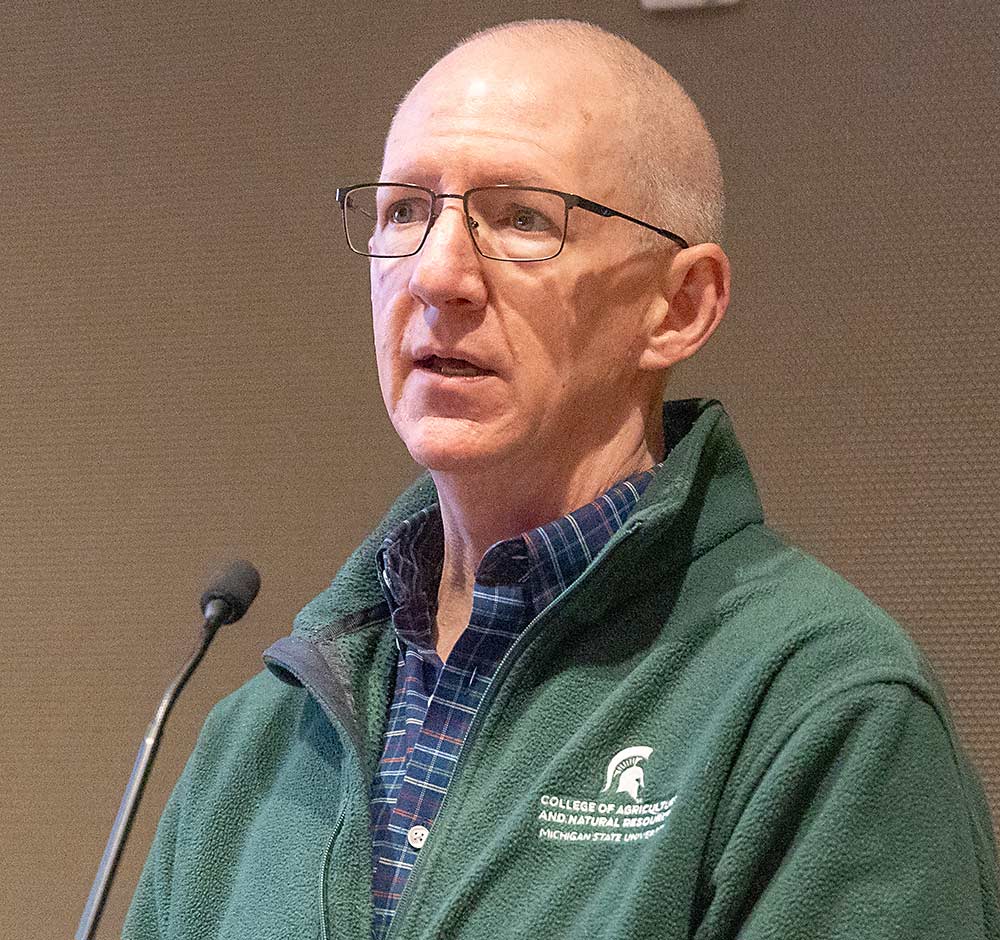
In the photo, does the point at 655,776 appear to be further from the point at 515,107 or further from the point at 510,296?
the point at 515,107

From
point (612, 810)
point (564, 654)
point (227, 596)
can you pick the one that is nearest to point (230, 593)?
point (227, 596)

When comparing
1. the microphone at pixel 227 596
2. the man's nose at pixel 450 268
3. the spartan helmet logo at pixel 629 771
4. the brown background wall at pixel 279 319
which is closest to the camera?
the spartan helmet logo at pixel 629 771

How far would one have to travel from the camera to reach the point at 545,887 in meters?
0.99

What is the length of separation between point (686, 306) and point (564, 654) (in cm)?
35

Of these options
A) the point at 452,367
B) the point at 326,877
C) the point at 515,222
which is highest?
the point at 515,222

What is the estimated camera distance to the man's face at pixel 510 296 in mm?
1146

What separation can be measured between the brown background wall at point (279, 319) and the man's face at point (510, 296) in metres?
0.51

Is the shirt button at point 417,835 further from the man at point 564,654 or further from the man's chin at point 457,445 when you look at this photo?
the man's chin at point 457,445

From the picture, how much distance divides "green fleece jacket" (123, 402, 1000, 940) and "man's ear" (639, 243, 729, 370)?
0.06 metres

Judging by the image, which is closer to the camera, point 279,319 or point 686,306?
point 686,306

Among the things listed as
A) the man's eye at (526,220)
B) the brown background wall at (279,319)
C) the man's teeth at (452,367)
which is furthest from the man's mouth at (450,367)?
the brown background wall at (279,319)

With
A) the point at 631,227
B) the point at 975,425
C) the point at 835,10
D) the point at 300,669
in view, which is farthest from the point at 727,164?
the point at 300,669

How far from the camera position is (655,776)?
1.01 m

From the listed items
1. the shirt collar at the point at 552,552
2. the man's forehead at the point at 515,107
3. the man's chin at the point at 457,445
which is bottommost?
the shirt collar at the point at 552,552
